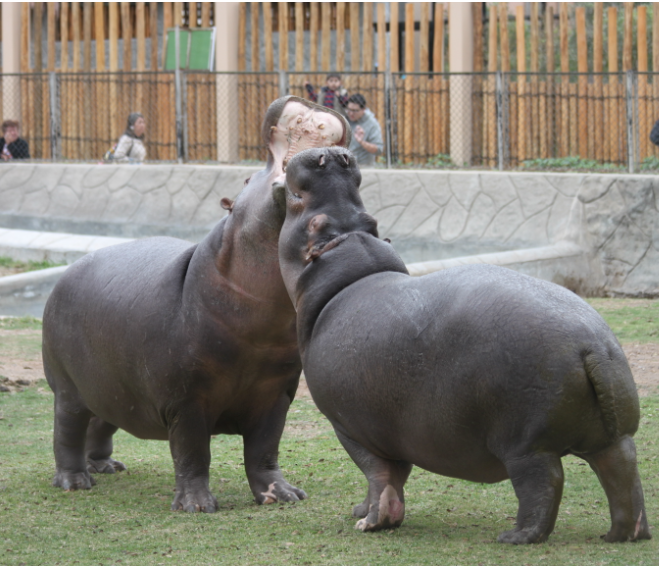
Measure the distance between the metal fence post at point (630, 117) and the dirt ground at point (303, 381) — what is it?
14.7 feet

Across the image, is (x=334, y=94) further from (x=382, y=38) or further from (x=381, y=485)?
(x=381, y=485)

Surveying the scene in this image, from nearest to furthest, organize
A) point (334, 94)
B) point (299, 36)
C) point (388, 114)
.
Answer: point (334, 94), point (388, 114), point (299, 36)

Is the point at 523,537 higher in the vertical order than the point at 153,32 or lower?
lower

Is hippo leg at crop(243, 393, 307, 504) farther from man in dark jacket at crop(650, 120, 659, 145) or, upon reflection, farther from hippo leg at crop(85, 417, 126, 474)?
man in dark jacket at crop(650, 120, 659, 145)

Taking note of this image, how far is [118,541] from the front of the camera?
3.82m

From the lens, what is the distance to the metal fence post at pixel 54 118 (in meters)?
15.6

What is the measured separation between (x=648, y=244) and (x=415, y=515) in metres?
8.27

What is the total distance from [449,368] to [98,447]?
2.74 m

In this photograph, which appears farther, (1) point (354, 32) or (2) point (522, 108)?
(1) point (354, 32)

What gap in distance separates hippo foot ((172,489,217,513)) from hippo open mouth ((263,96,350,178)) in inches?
54.6

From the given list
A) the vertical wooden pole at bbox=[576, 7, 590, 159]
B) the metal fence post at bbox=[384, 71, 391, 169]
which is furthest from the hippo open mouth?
the vertical wooden pole at bbox=[576, 7, 590, 159]

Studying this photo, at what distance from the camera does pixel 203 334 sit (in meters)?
4.23

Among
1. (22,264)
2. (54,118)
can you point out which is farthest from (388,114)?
(54,118)

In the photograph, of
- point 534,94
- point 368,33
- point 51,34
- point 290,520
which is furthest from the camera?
point 51,34
